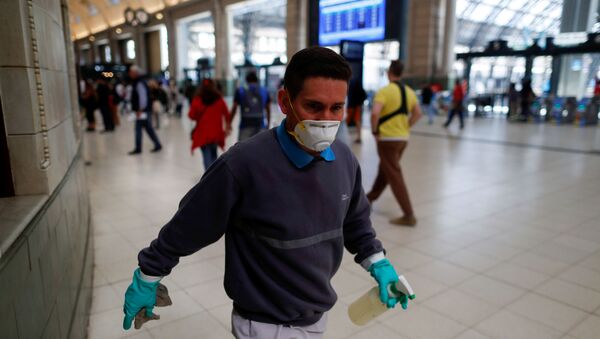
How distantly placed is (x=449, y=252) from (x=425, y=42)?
1523 centimetres

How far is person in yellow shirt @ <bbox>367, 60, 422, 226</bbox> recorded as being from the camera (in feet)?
15.8

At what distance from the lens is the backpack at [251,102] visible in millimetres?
6938

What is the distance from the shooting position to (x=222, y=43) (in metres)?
28.0

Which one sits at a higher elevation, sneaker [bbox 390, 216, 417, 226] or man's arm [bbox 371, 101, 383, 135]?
man's arm [bbox 371, 101, 383, 135]

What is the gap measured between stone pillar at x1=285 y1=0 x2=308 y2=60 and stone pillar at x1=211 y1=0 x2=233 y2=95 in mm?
6235

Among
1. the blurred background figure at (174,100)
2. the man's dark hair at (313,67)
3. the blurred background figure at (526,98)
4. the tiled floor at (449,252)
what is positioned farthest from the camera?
the blurred background figure at (174,100)

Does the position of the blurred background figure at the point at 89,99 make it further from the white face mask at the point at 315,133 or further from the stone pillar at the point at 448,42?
the white face mask at the point at 315,133

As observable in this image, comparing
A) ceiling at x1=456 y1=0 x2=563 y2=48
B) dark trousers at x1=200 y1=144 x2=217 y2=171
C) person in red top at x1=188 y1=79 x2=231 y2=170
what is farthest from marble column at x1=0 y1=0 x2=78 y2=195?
ceiling at x1=456 y1=0 x2=563 y2=48

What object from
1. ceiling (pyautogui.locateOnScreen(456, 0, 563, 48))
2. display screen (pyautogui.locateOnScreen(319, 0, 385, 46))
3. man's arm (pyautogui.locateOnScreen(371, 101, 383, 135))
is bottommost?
man's arm (pyautogui.locateOnScreen(371, 101, 383, 135))

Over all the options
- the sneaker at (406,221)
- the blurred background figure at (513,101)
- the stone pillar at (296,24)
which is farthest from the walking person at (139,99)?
the stone pillar at (296,24)

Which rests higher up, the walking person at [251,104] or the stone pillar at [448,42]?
the stone pillar at [448,42]

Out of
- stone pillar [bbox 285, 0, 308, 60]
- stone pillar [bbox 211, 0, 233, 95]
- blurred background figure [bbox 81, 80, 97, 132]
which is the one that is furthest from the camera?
stone pillar [bbox 211, 0, 233, 95]

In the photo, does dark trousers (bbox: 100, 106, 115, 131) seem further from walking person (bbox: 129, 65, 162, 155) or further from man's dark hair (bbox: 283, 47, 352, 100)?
man's dark hair (bbox: 283, 47, 352, 100)

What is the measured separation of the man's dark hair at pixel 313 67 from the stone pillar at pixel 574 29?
19.0m
